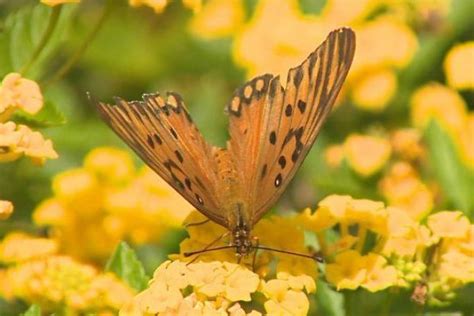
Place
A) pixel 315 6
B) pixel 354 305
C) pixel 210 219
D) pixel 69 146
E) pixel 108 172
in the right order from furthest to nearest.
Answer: pixel 315 6, pixel 69 146, pixel 108 172, pixel 354 305, pixel 210 219

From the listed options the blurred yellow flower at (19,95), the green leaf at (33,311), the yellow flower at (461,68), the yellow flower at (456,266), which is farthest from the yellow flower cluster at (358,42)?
the green leaf at (33,311)

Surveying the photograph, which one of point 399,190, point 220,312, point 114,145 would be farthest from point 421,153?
point 220,312

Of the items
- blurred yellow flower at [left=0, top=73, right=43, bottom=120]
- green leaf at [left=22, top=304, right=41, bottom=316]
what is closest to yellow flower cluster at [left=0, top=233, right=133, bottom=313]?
green leaf at [left=22, top=304, right=41, bottom=316]

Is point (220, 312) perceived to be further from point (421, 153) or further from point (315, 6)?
point (315, 6)

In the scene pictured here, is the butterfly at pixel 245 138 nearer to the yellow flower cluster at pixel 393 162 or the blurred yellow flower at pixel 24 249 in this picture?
the blurred yellow flower at pixel 24 249

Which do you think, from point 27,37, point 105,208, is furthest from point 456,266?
point 105,208

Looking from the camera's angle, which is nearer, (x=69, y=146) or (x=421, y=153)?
(x=421, y=153)
